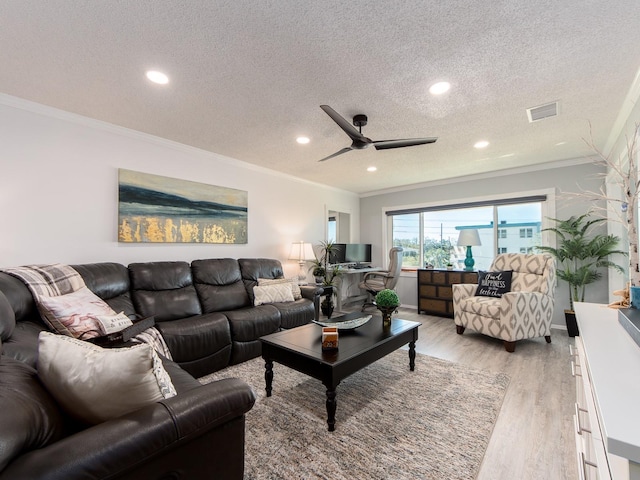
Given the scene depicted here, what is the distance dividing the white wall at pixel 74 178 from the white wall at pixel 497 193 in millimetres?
3257

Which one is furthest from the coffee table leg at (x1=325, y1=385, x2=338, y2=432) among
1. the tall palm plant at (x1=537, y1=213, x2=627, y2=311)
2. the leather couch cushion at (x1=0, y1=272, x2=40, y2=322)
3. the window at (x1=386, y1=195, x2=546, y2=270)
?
the window at (x1=386, y1=195, x2=546, y2=270)

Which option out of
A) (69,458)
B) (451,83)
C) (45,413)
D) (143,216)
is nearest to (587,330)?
(451,83)

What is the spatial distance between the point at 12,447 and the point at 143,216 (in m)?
2.90

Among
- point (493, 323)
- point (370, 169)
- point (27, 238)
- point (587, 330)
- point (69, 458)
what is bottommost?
point (493, 323)

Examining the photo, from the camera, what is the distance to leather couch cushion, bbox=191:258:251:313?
10.5 ft

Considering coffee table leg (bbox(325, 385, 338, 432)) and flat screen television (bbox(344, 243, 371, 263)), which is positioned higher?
flat screen television (bbox(344, 243, 371, 263))

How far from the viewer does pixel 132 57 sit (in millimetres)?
1922

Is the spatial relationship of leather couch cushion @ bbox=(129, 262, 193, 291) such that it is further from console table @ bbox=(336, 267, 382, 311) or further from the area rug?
console table @ bbox=(336, 267, 382, 311)

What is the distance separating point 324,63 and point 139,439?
7.14 feet

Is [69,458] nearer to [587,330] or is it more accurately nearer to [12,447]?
[12,447]

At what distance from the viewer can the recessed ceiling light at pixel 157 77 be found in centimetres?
209

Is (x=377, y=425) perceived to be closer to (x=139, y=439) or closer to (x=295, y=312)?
(x=139, y=439)

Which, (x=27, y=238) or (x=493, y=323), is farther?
(x=493, y=323)

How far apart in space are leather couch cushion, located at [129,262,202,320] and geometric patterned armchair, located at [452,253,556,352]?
3242 millimetres
